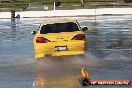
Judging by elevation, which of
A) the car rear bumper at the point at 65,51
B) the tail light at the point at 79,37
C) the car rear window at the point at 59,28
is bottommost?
the car rear bumper at the point at 65,51

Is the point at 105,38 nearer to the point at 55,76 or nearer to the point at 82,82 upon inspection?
the point at 55,76

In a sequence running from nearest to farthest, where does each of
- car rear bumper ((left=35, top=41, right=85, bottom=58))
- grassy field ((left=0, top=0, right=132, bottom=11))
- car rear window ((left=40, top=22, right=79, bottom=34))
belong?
car rear bumper ((left=35, top=41, right=85, bottom=58)) < car rear window ((left=40, top=22, right=79, bottom=34)) < grassy field ((left=0, top=0, right=132, bottom=11))

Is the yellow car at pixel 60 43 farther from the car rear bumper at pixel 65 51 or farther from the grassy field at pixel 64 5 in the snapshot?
the grassy field at pixel 64 5

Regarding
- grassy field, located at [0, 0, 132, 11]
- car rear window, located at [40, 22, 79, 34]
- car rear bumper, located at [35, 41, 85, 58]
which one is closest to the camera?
car rear bumper, located at [35, 41, 85, 58]

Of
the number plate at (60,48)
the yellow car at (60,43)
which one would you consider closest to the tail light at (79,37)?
the yellow car at (60,43)

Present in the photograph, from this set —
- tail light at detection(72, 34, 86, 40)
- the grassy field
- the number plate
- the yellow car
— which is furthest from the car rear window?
the grassy field

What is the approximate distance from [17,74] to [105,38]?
13.6 meters

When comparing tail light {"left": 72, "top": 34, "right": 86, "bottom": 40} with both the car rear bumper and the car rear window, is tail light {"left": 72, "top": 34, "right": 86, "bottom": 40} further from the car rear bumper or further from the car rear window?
the car rear window

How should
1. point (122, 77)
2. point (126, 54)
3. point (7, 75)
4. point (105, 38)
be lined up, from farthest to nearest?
point (105, 38) < point (126, 54) < point (7, 75) < point (122, 77)

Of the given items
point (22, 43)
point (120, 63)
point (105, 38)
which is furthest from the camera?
point (105, 38)

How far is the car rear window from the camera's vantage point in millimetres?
18031

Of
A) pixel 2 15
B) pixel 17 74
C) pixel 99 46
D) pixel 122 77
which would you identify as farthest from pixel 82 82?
pixel 2 15

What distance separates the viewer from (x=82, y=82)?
12.0 metres

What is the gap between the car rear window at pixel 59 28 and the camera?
1803cm
